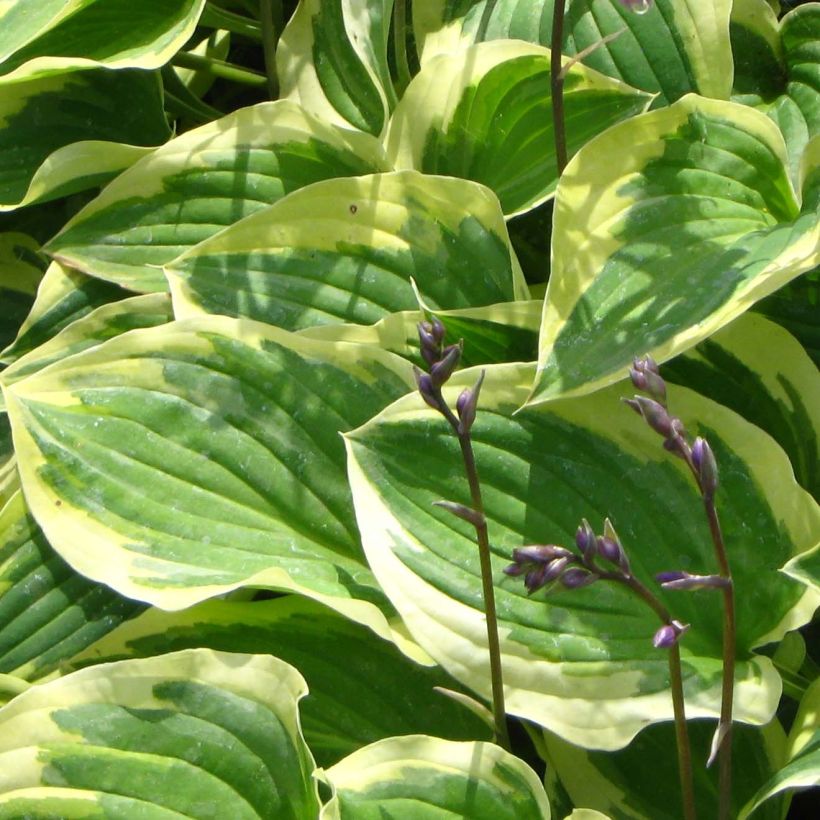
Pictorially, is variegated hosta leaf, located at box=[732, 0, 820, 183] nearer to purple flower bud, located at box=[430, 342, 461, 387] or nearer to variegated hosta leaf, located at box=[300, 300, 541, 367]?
variegated hosta leaf, located at box=[300, 300, 541, 367]

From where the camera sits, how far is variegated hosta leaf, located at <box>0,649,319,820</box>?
0.76 meters

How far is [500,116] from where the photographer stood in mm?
996

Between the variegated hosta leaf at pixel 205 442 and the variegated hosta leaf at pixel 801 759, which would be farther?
the variegated hosta leaf at pixel 205 442

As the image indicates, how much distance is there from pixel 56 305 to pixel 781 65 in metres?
0.75

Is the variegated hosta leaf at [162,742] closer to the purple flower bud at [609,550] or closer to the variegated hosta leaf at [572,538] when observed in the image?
the variegated hosta leaf at [572,538]

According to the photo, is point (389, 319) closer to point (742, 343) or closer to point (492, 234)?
point (492, 234)

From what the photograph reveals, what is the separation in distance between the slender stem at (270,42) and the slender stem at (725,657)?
2.53 ft

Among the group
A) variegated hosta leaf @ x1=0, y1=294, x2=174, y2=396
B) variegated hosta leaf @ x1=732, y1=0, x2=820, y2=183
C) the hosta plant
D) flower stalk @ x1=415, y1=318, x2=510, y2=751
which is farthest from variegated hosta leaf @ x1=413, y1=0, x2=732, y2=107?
flower stalk @ x1=415, y1=318, x2=510, y2=751

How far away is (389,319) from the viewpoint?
877 millimetres

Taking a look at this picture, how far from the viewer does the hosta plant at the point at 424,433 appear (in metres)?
0.76

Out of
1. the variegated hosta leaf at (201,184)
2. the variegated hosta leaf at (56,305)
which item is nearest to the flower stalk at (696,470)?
the variegated hosta leaf at (201,184)

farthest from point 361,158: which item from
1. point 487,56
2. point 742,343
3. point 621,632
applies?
point 621,632

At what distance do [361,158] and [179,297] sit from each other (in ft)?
0.76

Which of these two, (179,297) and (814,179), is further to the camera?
(179,297)
